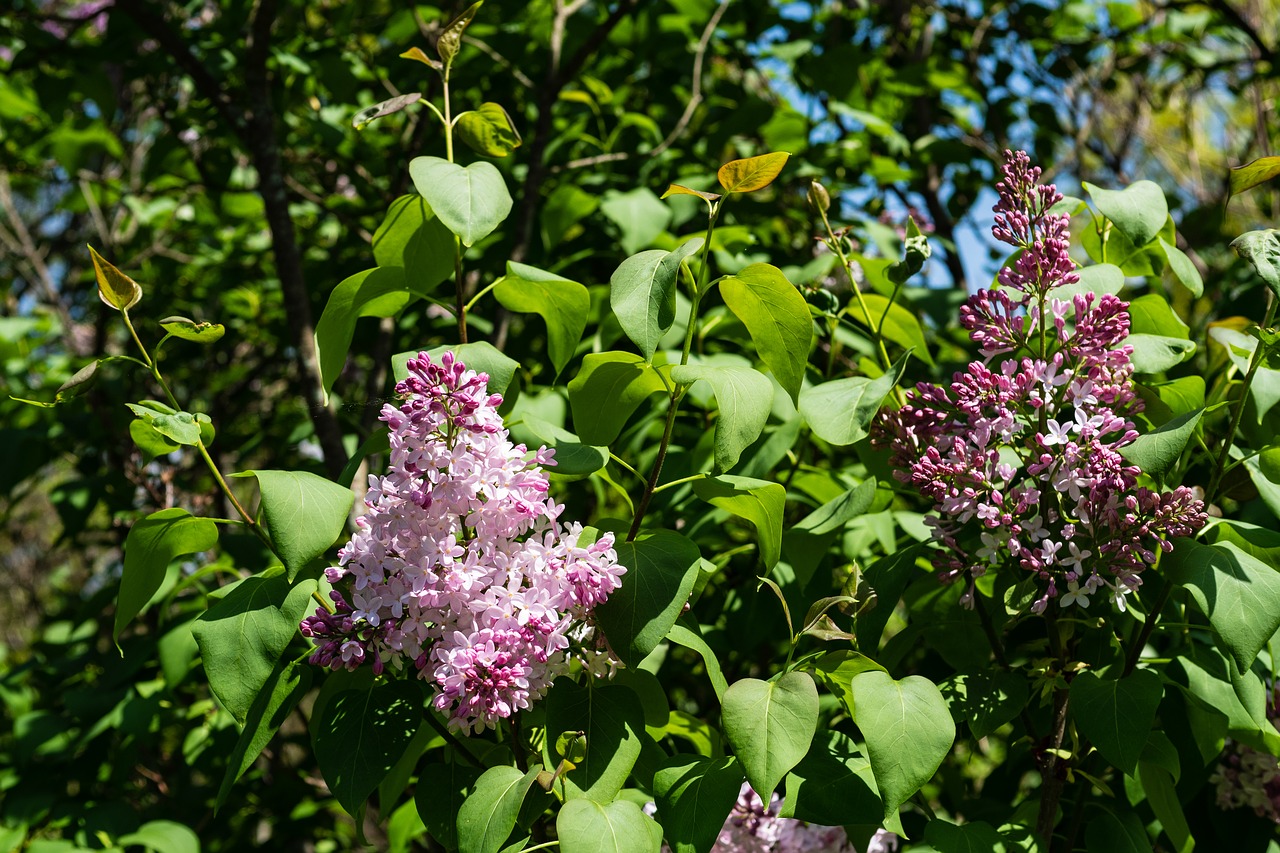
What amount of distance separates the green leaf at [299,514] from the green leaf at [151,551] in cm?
11

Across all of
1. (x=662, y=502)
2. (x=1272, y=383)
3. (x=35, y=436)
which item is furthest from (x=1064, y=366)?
(x=35, y=436)

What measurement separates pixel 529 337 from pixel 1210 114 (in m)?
8.32

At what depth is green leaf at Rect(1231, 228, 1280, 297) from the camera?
1164mm

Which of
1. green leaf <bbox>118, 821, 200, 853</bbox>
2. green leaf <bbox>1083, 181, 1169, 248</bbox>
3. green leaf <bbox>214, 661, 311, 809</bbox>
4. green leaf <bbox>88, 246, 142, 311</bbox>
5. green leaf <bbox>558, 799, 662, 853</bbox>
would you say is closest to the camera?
green leaf <bbox>558, 799, 662, 853</bbox>

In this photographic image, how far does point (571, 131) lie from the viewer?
101 inches

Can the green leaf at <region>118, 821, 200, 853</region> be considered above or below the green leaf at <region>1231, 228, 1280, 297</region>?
below

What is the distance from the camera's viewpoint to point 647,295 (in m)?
1.19

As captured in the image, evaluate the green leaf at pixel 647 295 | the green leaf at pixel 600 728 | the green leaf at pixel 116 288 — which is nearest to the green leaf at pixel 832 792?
the green leaf at pixel 600 728

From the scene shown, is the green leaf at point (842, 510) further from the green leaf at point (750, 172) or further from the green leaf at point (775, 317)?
the green leaf at point (750, 172)

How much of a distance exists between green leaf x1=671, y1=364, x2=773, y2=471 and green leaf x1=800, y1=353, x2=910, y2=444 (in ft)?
0.43

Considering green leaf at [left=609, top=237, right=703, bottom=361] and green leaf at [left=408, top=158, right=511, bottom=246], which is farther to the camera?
green leaf at [left=408, top=158, right=511, bottom=246]

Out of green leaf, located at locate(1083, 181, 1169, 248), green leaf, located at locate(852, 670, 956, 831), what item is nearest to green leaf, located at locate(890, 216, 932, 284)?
green leaf, located at locate(1083, 181, 1169, 248)

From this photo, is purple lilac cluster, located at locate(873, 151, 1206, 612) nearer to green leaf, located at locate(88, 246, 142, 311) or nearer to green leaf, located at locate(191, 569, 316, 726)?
green leaf, located at locate(191, 569, 316, 726)

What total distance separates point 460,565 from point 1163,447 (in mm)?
794
